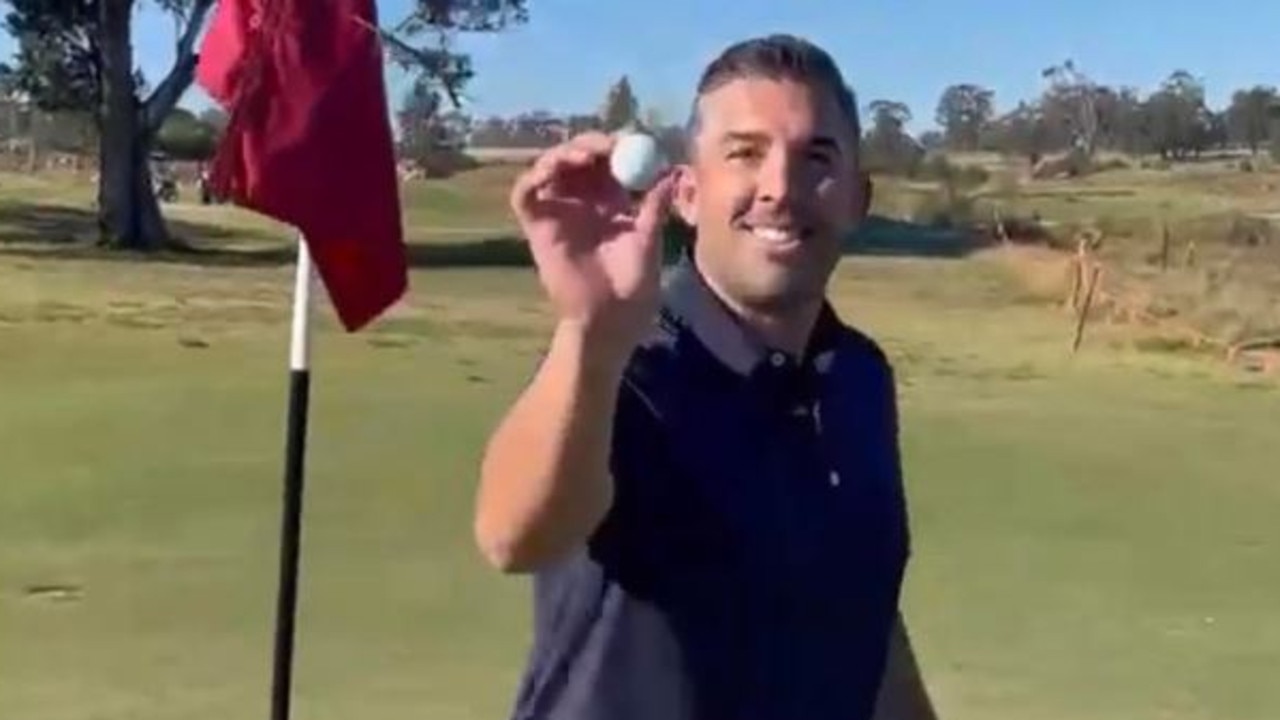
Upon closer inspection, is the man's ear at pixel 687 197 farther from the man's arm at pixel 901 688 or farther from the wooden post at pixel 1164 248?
the wooden post at pixel 1164 248

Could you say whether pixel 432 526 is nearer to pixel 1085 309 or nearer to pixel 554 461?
pixel 554 461

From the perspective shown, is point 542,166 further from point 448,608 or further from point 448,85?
point 448,608

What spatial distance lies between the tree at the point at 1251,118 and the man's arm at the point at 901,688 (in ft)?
289

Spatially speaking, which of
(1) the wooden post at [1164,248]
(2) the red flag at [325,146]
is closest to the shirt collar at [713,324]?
(2) the red flag at [325,146]

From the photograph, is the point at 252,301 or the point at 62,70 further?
the point at 62,70

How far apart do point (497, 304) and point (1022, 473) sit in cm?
1231

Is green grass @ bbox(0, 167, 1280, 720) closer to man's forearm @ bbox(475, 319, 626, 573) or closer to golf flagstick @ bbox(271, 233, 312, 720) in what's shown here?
golf flagstick @ bbox(271, 233, 312, 720)

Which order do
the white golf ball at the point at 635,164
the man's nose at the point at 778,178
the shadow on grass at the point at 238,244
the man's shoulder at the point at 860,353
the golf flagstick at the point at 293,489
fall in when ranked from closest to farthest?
the white golf ball at the point at 635,164
the man's nose at the point at 778,178
the man's shoulder at the point at 860,353
the golf flagstick at the point at 293,489
the shadow on grass at the point at 238,244

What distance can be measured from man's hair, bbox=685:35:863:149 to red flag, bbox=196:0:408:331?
1831mm

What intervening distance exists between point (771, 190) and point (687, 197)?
0.11 m

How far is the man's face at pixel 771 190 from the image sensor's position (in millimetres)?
2809

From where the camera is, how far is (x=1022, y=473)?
1380 centimetres

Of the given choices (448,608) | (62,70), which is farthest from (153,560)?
(62,70)

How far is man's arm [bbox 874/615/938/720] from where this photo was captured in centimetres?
316
